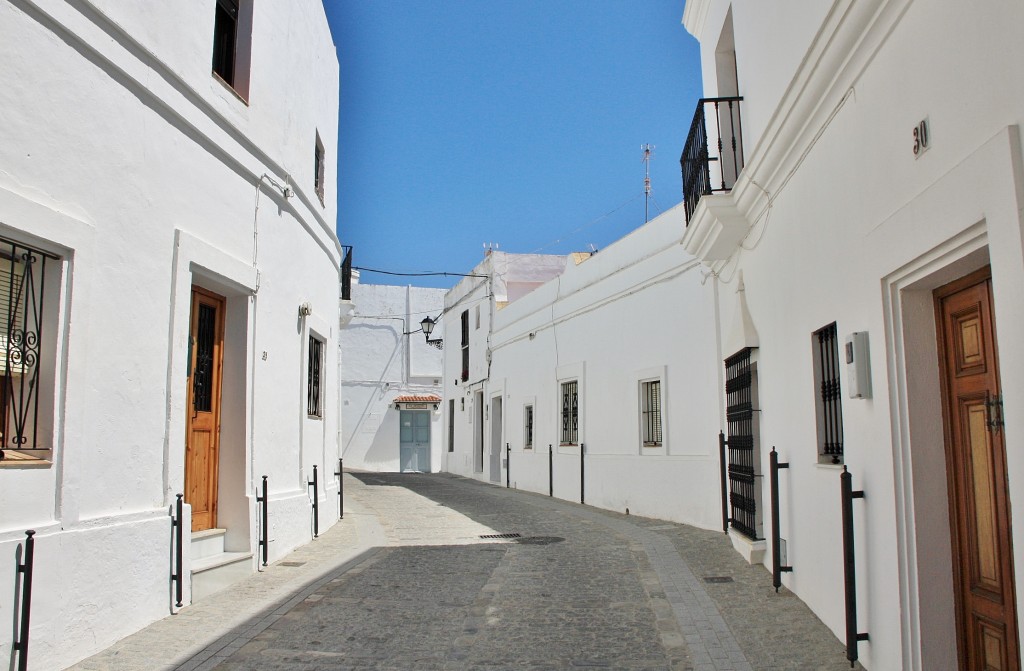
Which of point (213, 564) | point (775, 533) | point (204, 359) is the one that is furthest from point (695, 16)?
point (213, 564)

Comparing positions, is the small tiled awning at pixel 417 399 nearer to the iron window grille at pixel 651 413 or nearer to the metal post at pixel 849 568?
the iron window grille at pixel 651 413

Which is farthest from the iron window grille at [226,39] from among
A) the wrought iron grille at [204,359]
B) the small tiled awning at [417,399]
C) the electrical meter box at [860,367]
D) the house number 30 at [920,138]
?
the small tiled awning at [417,399]

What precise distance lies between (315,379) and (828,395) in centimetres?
695

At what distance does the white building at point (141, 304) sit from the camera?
186 inches

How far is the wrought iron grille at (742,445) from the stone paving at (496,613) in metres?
0.46

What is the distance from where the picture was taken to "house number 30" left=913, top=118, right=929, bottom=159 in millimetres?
3658

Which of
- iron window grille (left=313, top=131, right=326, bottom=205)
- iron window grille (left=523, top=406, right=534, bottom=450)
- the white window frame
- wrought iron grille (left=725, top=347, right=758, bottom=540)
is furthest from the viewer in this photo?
iron window grille (left=523, top=406, right=534, bottom=450)

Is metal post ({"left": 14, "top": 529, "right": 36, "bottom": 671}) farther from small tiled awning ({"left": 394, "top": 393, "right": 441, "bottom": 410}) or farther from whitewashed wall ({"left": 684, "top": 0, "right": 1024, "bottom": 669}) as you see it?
small tiled awning ({"left": 394, "top": 393, "right": 441, "bottom": 410})

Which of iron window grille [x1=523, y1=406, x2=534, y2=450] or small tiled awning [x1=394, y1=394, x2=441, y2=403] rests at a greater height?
small tiled awning [x1=394, y1=394, x2=441, y2=403]

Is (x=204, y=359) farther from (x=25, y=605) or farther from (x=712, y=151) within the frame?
(x=712, y=151)

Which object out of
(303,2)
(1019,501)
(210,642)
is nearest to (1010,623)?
(1019,501)

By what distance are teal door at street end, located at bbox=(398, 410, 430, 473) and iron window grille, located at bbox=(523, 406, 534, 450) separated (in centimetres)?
1028

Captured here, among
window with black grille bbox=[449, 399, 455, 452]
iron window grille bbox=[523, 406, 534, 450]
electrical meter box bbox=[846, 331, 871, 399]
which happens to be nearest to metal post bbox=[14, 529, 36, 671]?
electrical meter box bbox=[846, 331, 871, 399]

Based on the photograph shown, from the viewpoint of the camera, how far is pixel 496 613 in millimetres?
6203
